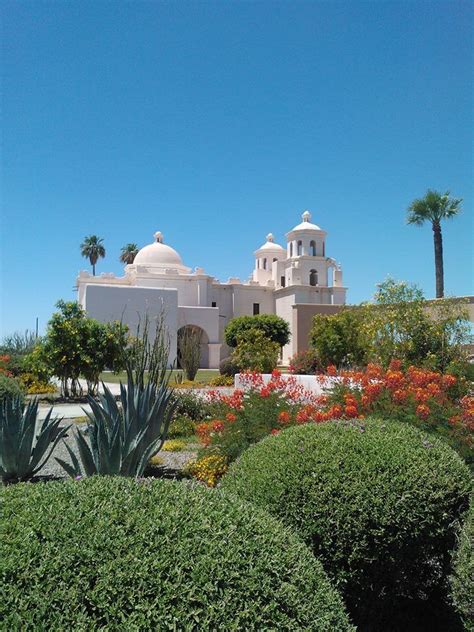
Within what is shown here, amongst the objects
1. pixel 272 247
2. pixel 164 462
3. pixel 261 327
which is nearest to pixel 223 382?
pixel 164 462

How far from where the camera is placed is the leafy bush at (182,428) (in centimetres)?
1123

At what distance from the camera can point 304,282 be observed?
5047 cm

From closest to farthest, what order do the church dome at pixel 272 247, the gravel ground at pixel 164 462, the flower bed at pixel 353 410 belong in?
the flower bed at pixel 353 410
the gravel ground at pixel 164 462
the church dome at pixel 272 247

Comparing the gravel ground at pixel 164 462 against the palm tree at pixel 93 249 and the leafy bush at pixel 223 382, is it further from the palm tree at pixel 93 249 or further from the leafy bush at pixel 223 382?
the palm tree at pixel 93 249

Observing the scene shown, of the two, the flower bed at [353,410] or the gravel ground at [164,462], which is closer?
the flower bed at [353,410]

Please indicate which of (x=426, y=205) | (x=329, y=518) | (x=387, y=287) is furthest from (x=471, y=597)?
(x=426, y=205)

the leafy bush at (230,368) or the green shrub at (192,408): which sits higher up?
the leafy bush at (230,368)

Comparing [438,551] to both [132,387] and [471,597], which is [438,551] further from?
[132,387]

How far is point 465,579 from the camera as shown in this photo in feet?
10.2

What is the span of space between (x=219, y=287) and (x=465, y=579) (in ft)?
162

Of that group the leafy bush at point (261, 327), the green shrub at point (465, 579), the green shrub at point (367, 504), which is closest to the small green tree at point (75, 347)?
the green shrub at point (367, 504)

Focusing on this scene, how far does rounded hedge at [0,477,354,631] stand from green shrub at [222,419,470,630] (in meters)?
0.98

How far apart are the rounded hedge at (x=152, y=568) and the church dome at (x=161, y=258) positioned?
161 ft

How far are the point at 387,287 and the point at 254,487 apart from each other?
16.4 m
